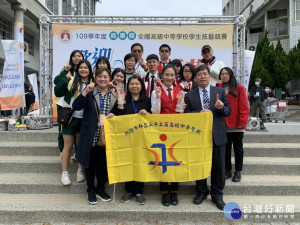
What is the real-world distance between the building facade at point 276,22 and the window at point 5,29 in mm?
17346

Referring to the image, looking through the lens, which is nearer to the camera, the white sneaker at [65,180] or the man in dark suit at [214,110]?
the man in dark suit at [214,110]

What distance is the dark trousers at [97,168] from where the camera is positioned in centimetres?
348

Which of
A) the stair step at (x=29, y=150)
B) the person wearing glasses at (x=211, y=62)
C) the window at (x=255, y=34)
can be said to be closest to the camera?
the person wearing glasses at (x=211, y=62)

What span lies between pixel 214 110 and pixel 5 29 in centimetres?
1871

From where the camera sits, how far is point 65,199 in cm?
368

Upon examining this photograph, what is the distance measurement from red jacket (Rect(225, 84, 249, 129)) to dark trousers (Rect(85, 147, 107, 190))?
1.90m

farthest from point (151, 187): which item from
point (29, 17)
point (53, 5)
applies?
point (53, 5)

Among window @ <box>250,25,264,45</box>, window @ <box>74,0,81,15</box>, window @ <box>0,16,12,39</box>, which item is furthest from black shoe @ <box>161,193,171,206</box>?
window @ <box>250,25,264,45</box>

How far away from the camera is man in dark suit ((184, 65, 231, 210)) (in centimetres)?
341

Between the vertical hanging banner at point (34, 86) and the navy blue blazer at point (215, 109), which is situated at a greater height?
the vertical hanging banner at point (34, 86)

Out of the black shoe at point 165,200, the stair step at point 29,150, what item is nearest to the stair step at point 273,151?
the black shoe at point 165,200

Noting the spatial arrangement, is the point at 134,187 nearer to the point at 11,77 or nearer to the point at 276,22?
the point at 11,77

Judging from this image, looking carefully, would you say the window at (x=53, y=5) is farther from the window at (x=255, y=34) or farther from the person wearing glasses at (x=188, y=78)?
the person wearing glasses at (x=188, y=78)

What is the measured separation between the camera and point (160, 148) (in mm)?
3486
